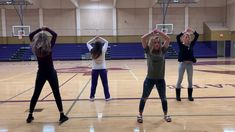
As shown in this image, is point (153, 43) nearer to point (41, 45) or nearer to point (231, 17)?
point (41, 45)

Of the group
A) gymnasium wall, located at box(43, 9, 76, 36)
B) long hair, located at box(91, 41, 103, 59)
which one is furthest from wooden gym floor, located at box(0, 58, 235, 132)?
gymnasium wall, located at box(43, 9, 76, 36)

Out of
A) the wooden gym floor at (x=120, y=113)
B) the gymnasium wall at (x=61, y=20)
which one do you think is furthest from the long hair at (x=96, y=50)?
the gymnasium wall at (x=61, y=20)

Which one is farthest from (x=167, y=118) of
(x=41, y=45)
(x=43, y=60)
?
(x=41, y=45)

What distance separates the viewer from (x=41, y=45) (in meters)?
5.19

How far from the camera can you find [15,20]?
110ft

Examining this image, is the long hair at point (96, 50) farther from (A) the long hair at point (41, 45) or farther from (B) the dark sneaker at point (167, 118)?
(B) the dark sneaker at point (167, 118)

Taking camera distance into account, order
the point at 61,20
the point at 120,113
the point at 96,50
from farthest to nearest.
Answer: the point at 61,20 < the point at 96,50 < the point at 120,113

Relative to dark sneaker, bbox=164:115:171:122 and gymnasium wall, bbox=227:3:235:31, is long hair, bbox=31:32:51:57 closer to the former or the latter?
dark sneaker, bbox=164:115:171:122

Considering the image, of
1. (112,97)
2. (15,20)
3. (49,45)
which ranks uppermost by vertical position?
(15,20)

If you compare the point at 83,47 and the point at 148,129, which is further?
the point at 83,47

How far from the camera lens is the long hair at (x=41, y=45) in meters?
5.19

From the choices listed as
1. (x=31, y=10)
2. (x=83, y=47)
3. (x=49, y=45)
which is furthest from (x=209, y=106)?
(x=31, y=10)

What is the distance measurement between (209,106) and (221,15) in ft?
97.9

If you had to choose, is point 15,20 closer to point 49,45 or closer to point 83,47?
point 83,47
